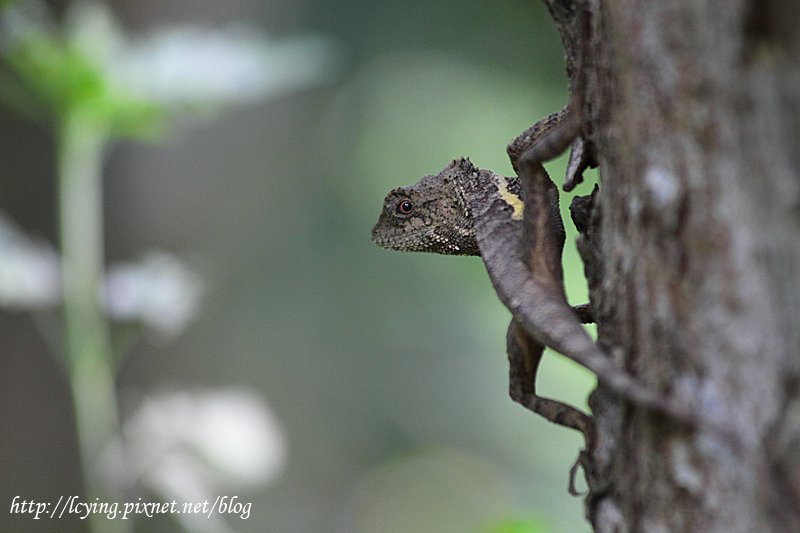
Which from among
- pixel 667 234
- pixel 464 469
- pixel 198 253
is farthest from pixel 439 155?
pixel 667 234

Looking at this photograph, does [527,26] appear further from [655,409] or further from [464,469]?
[655,409]

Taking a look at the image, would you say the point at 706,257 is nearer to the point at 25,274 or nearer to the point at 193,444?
the point at 193,444

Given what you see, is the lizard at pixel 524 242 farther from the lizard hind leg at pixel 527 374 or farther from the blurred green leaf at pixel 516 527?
the blurred green leaf at pixel 516 527

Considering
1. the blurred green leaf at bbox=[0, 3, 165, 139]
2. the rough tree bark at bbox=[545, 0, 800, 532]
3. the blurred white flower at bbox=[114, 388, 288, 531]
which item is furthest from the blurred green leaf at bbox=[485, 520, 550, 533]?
the blurred green leaf at bbox=[0, 3, 165, 139]

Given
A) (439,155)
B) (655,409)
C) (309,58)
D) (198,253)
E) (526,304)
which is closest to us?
(655,409)

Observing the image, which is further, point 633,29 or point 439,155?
point 439,155

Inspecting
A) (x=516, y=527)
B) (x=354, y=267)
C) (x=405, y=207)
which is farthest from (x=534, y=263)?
(x=354, y=267)

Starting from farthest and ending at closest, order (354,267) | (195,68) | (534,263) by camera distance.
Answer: (354,267), (195,68), (534,263)

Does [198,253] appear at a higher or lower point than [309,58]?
lower
